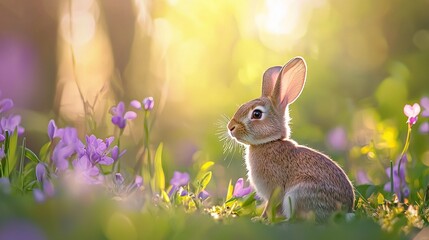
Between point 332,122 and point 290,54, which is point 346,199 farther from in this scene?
point 290,54

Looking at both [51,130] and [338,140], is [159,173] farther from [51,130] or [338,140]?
[338,140]

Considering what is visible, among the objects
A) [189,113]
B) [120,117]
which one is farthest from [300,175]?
[189,113]

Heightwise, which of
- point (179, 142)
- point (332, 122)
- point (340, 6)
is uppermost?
point (340, 6)

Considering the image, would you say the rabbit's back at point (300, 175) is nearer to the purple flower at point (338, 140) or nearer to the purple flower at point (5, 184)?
the purple flower at point (5, 184)

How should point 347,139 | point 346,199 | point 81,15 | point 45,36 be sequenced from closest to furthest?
point 346,199
point 45,36
point 347,139
point 81,15

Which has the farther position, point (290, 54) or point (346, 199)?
point (290, 54)

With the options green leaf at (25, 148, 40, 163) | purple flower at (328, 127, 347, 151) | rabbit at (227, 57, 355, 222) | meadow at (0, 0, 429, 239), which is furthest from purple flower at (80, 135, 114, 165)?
purple flower at (328, 127, 347, 151)

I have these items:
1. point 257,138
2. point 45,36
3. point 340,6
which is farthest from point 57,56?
point 340,6

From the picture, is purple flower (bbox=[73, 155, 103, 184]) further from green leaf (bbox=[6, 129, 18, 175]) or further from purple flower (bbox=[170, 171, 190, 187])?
purple flower (bbox=[170, 171, 190, 187])
